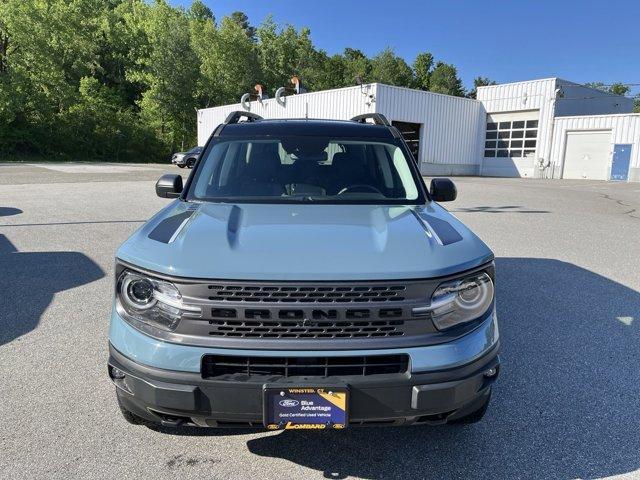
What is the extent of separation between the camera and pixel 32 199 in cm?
1265

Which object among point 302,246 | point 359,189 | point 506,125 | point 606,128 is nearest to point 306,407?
point 302,246

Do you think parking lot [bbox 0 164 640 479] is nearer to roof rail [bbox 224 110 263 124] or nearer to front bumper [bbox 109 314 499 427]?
front bumper [bbox 109 314 499 427]

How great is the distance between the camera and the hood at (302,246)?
2129 millimetres

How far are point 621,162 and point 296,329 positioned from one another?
106 ft

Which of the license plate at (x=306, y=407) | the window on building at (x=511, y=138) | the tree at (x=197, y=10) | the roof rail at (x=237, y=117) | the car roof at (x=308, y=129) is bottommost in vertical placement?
the license plate at (x=306, y=407)

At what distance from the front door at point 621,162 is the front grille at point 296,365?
32109 mm

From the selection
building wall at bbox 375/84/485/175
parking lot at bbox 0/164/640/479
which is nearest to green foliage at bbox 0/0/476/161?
building wall at bbox 375/84/485/175

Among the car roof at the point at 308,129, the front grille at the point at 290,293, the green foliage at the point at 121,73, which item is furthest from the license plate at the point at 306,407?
the green foliage at the point at 121,73

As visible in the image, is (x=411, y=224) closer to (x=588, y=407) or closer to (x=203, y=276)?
(x=203, y=276)

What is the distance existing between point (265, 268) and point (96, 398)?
1.83m

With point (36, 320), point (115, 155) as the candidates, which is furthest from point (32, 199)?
point (115, 155)

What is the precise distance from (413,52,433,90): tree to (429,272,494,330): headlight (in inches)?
2967

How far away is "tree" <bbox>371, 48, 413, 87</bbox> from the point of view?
65000 mm

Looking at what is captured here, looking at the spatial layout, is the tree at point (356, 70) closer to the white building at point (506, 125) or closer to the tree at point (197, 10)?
the tree at point (197, 10)
